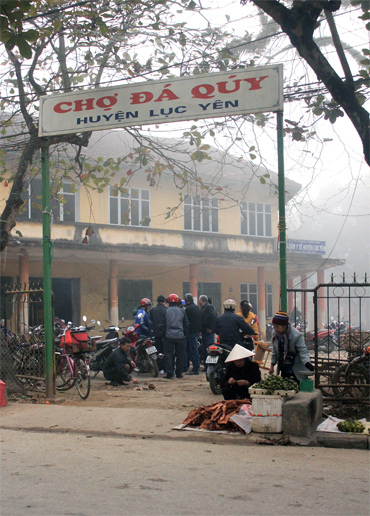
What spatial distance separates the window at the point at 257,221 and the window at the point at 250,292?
2.39 m

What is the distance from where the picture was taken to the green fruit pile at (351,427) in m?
6.43

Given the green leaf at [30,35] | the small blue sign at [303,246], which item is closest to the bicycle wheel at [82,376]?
the green leaf at [30,35]

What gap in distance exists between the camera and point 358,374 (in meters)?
7.62

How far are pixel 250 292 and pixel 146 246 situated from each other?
22.8 ft

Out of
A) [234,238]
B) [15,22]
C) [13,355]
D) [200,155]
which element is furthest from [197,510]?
[234,238]

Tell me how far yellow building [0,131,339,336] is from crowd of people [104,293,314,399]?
25.1 ft

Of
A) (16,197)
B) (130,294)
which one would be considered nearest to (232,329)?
(16,197)

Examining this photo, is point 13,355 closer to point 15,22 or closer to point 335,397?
point 335,397

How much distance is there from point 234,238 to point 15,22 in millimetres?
20266

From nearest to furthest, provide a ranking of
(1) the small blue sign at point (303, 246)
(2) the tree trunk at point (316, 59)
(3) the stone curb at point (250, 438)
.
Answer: (3) the stone curb at point (250, 438)
(2) the tree trunk at point (316, 59)
(1) the small blue sign at point (303, 246)

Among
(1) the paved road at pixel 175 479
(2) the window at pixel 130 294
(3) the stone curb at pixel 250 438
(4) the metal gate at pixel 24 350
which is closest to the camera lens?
(1) the paved road at pixel 175 479

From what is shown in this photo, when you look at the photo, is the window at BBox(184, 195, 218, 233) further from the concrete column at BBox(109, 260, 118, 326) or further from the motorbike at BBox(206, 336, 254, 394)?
the motorbike at BBox(206, 336, 254, 394)

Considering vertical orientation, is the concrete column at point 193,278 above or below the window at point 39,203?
below

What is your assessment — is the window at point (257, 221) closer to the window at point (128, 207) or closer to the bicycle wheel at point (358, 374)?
the window at point (128, 207)
